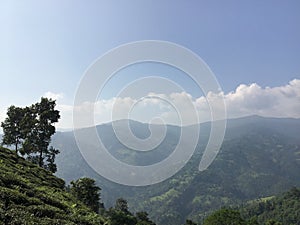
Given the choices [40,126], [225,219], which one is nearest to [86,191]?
[40,126]

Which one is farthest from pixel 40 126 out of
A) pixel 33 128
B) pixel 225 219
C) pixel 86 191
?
pixel 225 219

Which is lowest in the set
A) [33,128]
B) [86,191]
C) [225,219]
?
[225,219]

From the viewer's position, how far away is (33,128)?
6544cm

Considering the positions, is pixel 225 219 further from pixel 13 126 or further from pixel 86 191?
pixel 13 126

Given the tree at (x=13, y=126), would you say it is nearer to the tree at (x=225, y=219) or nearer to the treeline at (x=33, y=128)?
the treeline at (x=33, y=128)

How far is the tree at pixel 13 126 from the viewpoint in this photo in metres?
67.9

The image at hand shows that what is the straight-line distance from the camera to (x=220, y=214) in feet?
350

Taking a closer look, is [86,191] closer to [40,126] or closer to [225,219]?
[40,126]

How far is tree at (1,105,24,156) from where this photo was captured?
67.9m

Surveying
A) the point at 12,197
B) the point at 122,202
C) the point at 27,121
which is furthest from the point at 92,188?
the point at 122,202

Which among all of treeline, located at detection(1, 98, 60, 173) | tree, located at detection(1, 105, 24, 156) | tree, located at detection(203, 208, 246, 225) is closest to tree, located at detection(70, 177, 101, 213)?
treeline, located at detection(1, 98, 60, 173)

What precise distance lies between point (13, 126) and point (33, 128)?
626 cm

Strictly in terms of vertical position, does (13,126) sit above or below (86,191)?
above

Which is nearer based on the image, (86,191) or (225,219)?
(86,191)
